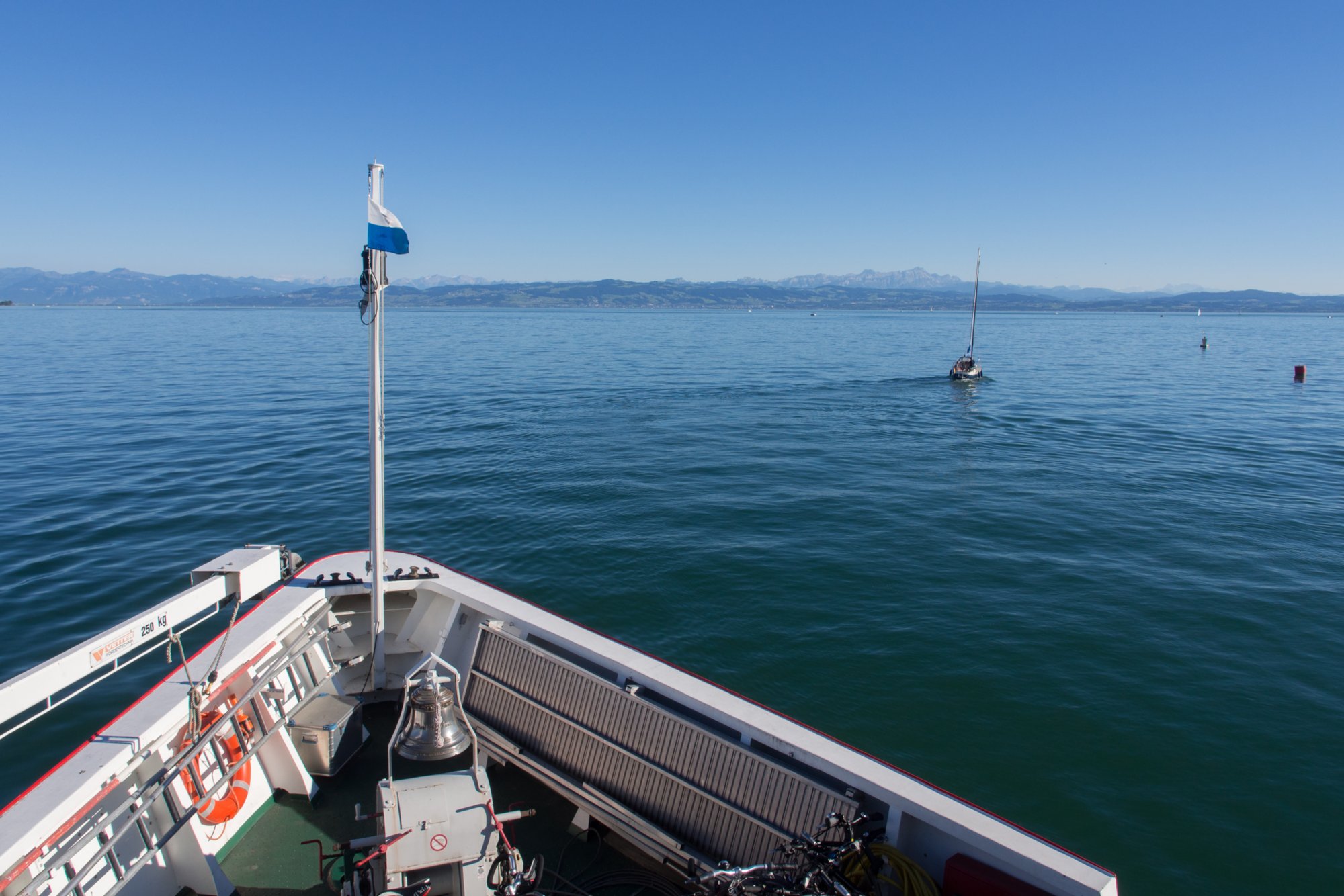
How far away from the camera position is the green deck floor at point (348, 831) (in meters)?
6.86

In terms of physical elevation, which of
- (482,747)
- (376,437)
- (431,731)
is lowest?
(482,747)

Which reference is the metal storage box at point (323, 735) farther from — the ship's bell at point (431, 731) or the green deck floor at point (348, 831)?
the ship's bell at point (431, 731)

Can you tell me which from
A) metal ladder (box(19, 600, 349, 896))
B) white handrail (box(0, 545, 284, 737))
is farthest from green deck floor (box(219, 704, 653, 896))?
white handrail (box(0, 545, 284, 737))

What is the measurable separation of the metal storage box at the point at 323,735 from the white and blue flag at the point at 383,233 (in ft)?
16.3

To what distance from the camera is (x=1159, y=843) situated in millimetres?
9133

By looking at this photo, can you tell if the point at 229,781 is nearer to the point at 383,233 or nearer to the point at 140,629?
the point at 140,629

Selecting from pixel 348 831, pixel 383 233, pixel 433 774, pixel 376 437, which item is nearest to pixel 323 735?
pixel 348 831

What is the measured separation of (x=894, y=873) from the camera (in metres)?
5.58

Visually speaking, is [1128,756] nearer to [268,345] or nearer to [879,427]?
[879,427]

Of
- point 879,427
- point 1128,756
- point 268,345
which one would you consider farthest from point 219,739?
point 268,345

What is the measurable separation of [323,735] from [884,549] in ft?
46.8

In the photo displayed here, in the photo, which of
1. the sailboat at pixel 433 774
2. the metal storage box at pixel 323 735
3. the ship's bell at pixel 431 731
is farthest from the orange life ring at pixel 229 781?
the ship's bell at pixel 431 731

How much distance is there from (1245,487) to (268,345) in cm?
8848

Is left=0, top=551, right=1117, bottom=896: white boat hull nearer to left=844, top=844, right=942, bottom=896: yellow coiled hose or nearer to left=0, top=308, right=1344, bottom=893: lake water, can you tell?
left=844, top=844, right=942, bottom=896: yellow coiled hose
